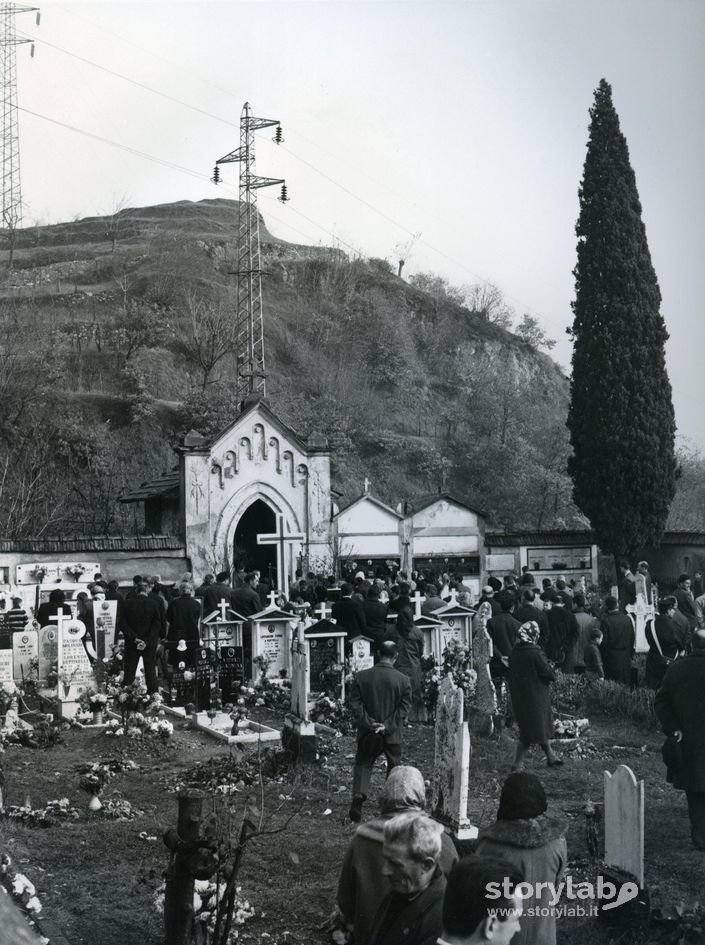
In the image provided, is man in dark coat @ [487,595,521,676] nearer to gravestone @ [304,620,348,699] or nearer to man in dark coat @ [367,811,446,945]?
gravestone @ [304,620,348,699]

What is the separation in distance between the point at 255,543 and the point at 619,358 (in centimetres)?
1188

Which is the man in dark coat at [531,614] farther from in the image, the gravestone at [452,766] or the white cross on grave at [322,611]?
the gravestone at [452,766]

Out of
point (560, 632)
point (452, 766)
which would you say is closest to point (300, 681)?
point (560, 632)

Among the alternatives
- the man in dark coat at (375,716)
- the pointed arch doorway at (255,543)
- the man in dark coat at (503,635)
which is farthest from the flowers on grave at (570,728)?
the pointed arch doorway at (255,543)

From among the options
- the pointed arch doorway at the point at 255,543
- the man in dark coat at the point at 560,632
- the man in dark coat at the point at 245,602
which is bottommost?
the man in dark coat at the point at 560,632

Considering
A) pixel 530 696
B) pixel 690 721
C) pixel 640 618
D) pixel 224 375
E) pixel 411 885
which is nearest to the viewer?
pixel 411 885

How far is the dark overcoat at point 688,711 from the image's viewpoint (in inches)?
319

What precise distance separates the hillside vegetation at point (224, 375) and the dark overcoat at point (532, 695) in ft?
74.5

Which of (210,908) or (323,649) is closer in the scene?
(210,908)

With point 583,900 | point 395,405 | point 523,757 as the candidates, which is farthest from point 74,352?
point 583,900

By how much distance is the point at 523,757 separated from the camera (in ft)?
36.2

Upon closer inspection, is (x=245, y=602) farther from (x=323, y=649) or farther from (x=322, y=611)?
(x=323, y=649)

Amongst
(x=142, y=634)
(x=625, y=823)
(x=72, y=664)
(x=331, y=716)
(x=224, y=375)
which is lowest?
(x=331, y=716)

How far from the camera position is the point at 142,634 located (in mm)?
14727
